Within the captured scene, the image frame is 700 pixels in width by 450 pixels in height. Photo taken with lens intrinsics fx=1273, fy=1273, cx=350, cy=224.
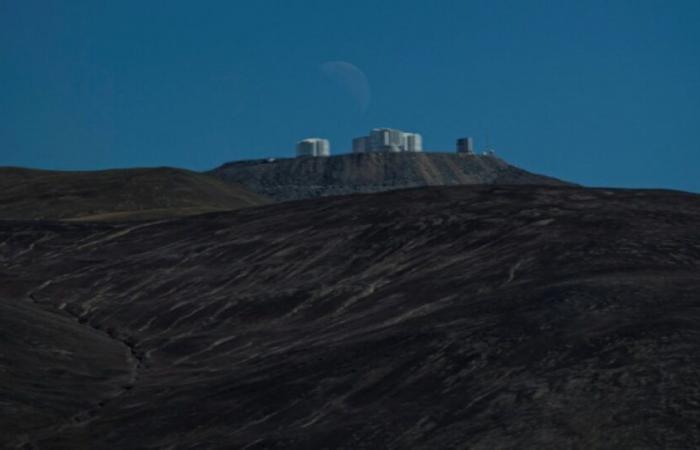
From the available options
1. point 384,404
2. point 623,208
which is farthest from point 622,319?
point 623,208

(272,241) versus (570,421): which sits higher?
(272,241)

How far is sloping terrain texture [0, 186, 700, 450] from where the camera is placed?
34.6m

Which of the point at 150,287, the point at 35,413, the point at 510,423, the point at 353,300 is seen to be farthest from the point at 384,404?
the point at 150,287

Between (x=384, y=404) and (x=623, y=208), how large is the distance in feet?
105

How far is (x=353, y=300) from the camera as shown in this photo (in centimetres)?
6131

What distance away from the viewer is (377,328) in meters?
51.1

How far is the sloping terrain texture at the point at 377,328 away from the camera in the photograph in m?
34.6

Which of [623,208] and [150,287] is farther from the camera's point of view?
[150,287]

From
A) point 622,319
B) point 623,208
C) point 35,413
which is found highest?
point 623,208

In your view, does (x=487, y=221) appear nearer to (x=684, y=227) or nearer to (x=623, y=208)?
(x=623, y=208)

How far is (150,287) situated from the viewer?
76125 mm

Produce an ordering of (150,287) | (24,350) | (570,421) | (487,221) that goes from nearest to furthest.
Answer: (570,421) < (24,350) < (487,221) < (150,287)

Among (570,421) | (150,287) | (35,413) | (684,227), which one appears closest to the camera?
(570,421)

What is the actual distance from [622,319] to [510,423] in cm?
844
